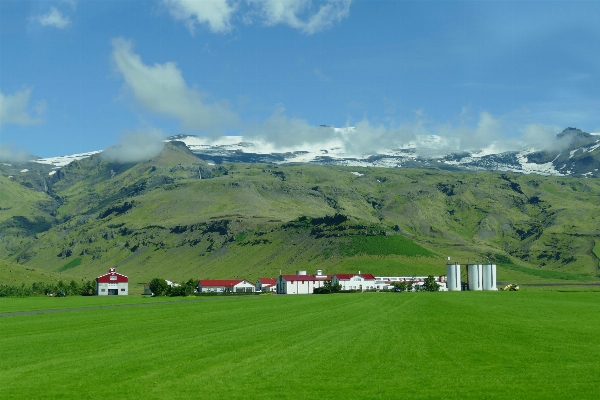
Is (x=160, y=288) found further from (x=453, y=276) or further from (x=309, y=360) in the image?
(x=309, y=360)

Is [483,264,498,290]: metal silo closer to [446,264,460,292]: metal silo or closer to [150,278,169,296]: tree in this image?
[446,264,460,292]: metal silo

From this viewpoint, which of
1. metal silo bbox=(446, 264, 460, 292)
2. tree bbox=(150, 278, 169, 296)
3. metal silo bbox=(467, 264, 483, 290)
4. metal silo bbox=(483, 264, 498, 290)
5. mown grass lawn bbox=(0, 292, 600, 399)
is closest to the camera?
mown grass lawn bbox=(0, 292, 600, 399)

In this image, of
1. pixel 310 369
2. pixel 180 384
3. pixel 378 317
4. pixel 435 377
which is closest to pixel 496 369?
pixel 435 377

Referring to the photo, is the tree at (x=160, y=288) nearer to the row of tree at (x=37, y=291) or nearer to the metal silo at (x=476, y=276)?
the row of tree at (x=37, y=291)

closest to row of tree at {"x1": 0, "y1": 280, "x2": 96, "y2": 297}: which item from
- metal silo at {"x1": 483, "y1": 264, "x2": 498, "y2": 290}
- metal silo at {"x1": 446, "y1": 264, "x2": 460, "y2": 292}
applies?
metal silo at {"x1": 446, "y1": 264, "x2": 460, "y2": 292}

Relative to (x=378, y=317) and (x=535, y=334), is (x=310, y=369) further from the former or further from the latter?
(x=378, y=317)

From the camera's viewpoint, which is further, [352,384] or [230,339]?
[230,339]

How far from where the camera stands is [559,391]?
1054 inches

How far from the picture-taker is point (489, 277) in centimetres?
19138

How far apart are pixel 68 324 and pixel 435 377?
47376mm

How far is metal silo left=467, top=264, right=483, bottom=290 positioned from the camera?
19238 centimetres

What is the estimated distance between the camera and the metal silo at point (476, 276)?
192375 mm

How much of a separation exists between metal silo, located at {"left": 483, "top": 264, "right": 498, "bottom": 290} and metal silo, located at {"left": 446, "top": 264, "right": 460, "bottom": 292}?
25.1ft

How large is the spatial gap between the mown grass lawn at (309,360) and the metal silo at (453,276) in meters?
137
